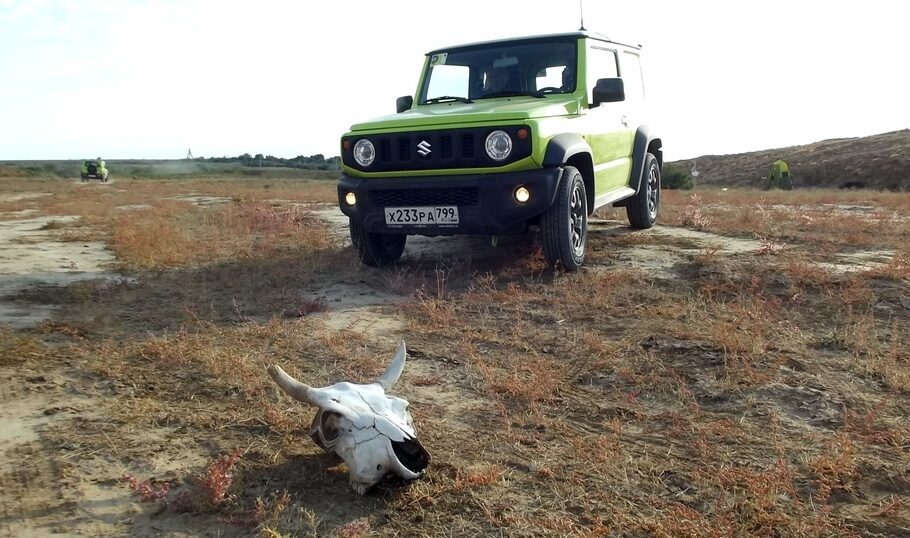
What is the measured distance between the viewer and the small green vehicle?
37375 millimetres

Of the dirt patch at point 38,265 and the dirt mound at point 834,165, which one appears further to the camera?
the dirt mound at point 834,165

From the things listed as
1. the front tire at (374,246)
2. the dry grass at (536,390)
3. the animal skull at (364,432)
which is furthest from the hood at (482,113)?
the animal skull at (364,432)

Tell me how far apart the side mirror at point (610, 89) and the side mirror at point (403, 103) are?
5.87 feet

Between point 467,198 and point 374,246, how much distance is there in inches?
46.0

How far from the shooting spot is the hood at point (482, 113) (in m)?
5.33

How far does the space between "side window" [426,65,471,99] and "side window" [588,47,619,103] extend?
1.12 meters

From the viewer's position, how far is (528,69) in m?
6.45

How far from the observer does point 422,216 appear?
5.55 m

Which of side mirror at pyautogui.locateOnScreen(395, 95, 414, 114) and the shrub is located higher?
Result: side mirror at pyautogui.locateOnScreen(395, 95, 414, 114)

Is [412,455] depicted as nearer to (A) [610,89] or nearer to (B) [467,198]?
(B) [467,198]

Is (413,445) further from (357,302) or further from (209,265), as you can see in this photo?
(209,265)

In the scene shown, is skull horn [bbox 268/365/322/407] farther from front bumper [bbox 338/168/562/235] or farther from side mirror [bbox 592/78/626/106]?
side mirror [bbox 592/78/626/106]

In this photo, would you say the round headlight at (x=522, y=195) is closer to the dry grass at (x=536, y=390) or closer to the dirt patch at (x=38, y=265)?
the dry grass at (x=536, y=390)

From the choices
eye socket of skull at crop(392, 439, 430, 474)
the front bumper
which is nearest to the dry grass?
eye socket of skull at crop(392, 439, 430, 474)
